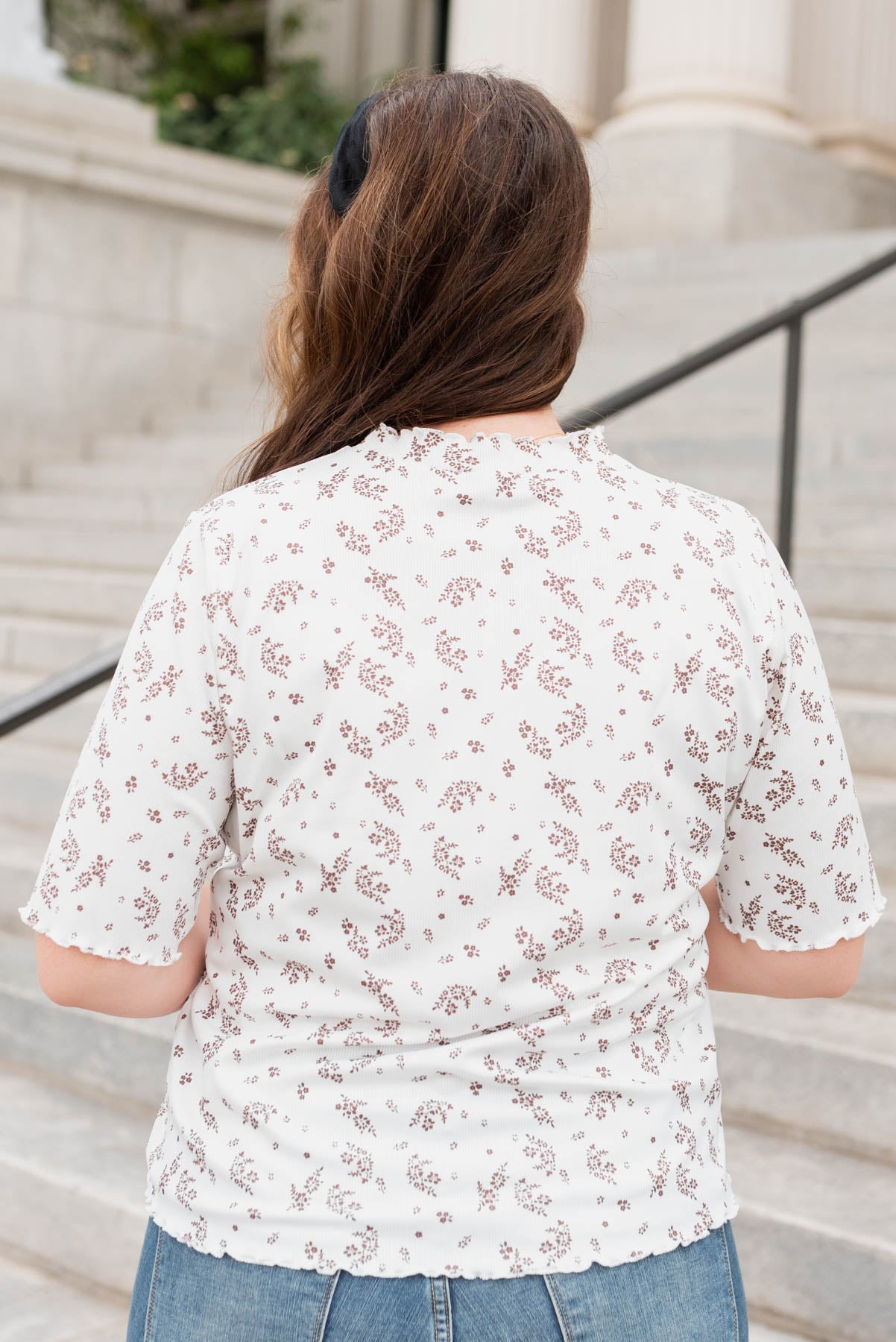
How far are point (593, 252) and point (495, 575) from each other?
585 cm

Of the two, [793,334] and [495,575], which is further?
[793,334]

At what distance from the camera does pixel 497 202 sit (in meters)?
1.07

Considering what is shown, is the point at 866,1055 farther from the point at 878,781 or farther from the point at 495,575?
the point at 495,575

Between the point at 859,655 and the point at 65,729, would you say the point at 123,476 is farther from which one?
the point at 859,655

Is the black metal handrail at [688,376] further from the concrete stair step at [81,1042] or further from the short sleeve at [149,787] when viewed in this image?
the short sleeve at [149,787]

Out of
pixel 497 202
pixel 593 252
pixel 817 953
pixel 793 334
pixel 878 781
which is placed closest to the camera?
pixel 497 202

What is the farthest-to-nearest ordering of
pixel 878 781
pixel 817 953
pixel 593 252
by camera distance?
pixel 593 252, pixel 878 781, pixel 817 953

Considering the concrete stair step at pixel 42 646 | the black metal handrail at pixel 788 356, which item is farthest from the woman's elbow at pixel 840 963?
the concrete stair step at pixel 42 646

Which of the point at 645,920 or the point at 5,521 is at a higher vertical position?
the point at 645,920

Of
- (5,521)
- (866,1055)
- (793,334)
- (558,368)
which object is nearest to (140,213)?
(5,521)

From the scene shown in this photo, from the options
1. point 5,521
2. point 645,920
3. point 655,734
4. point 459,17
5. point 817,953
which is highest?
point 655,734

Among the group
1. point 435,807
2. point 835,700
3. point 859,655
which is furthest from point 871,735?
point 435,807

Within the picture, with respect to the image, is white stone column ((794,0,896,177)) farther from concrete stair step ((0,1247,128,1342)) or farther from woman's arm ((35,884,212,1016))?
woman's arm ((35,884,212,1016))

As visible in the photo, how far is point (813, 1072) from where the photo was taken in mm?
2717
